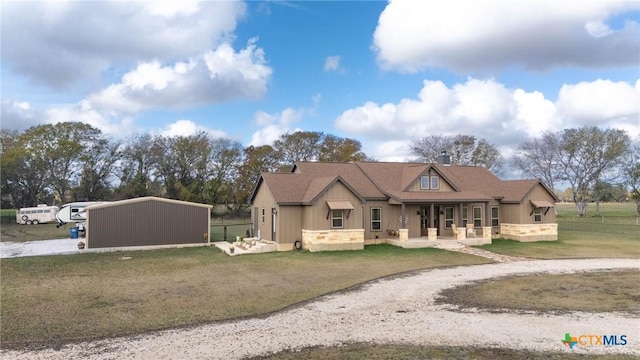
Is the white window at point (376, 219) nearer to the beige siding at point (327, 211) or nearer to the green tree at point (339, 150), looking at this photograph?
the beige siding at point (327, 211)

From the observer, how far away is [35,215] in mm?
42031

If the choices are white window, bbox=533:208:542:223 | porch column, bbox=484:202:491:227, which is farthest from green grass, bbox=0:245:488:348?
white window, bbox=533:208:542:223

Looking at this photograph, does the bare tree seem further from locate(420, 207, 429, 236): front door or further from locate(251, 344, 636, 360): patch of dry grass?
locate(251, 344, 636, 360): patch of dry grass

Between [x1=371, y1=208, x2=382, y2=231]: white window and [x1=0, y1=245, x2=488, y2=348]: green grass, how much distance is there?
2624 millimetres

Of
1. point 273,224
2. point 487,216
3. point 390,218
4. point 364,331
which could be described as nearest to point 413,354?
point 364,331

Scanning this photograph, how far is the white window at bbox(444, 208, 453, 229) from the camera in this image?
88.0ft

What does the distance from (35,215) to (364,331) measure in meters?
45.5

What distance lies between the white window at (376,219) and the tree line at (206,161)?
26701mm

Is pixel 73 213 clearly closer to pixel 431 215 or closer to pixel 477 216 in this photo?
pixel 431 215

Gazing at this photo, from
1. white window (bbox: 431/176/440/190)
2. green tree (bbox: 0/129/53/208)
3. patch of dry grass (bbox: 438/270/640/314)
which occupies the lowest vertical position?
patch of dry grass (bbox: 438/270/640/314)

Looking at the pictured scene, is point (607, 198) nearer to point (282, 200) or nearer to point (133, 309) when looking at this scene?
point (282, 200)

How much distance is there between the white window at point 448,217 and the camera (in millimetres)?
26833

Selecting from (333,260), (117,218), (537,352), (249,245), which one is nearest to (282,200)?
(249,245)

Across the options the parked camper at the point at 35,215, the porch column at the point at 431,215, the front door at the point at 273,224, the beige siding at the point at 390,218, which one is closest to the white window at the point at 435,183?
the porch column at the point at 431,215
